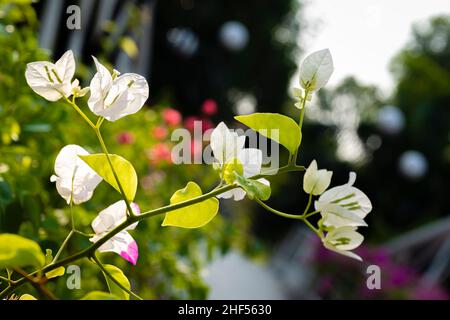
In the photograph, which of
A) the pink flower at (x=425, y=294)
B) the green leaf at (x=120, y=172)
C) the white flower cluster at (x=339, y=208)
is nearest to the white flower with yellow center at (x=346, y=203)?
the white flower cluster at (x=339, y=208)

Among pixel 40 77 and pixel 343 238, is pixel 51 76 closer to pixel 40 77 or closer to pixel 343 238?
pixel 40 77

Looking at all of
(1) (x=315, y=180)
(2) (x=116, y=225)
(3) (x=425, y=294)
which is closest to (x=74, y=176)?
(2) (x=116, y=225)

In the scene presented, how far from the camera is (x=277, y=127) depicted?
1.12ft

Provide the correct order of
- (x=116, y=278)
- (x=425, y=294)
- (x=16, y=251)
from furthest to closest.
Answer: (x=425, y=294), (x=116, y=278), (x=16, y=251)

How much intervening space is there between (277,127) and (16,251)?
17cm

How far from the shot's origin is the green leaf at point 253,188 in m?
0.31

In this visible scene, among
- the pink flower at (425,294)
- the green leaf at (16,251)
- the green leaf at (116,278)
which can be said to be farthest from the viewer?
the pink flower at (425,294)

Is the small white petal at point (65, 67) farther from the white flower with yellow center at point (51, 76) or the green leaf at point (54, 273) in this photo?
the green leaf at point (54, 273)

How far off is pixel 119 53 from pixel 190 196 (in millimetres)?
3295

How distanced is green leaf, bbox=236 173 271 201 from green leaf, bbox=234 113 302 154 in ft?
0.11

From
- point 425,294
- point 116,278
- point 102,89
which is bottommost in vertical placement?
point 425,294

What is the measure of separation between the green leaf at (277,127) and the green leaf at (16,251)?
14 cm

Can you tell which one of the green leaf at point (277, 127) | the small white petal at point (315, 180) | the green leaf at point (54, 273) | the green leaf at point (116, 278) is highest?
the green leaf at point (277, 127)

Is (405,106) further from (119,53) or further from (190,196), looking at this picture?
(190,196)
